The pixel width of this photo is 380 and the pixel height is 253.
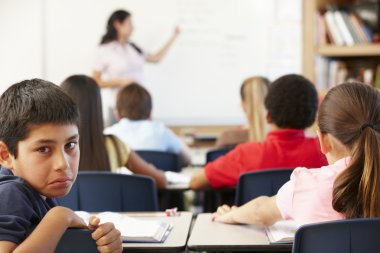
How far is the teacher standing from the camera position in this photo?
5.63 metres

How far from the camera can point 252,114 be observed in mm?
3752

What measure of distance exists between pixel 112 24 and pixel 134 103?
7.10 ft

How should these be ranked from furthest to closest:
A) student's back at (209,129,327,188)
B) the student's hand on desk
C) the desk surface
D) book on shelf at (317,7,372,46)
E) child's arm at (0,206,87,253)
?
book on shelf at (317,7,372,46)
student's back at (209,129,327,188)
the student's hand on desk
the desk surface
child's arm at (0,206,87,253)

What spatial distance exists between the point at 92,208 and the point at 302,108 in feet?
3.27

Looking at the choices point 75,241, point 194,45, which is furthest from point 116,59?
point 75,241

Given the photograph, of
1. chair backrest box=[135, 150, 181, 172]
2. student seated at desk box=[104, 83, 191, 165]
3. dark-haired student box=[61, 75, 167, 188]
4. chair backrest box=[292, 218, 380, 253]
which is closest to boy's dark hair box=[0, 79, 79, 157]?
chair backrest box=[292, 218, 380, 253]

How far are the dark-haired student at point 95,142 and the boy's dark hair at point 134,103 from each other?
597 millimetres

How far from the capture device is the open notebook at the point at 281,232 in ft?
6.10

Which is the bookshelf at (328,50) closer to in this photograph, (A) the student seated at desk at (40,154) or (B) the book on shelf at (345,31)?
(B) the book on shelf at (345,31)

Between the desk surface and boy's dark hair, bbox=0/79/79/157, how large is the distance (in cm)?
46

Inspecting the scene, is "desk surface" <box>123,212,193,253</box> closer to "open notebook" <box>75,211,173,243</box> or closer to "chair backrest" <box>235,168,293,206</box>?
"open notebook" <box>75,211,173,243</box>

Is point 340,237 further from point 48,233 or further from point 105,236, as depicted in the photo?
point 48,233

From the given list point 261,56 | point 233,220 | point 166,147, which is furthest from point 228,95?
point 233,220

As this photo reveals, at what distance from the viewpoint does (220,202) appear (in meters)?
3.23
